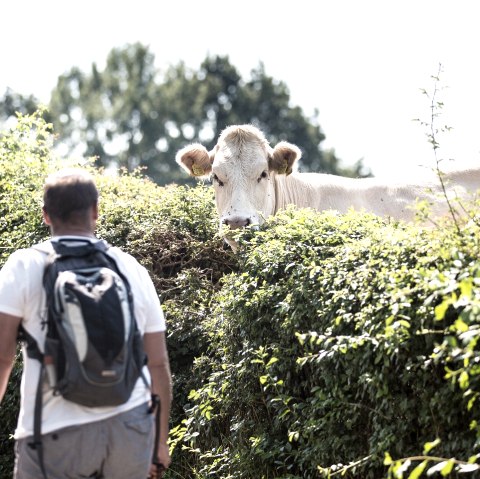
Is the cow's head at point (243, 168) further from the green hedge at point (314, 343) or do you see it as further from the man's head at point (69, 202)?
the man's head at point (69, 202)

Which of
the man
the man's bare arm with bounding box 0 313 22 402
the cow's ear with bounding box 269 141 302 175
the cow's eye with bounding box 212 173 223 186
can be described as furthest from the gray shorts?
the cow's ear with bounding box 269 141 302 175

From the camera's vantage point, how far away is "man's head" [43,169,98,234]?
4711mm

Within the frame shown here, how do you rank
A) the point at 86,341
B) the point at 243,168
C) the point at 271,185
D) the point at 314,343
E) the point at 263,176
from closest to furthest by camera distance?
1. the point at 86,341
2. the point at 314,343
3. the point at 243,168
4. the point at 263,176
5. the point at 271,185

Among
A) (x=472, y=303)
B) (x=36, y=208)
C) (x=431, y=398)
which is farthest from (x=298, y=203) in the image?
(x=472, y=303)

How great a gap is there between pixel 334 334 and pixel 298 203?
5.47 meters

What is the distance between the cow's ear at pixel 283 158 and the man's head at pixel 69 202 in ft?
21.6

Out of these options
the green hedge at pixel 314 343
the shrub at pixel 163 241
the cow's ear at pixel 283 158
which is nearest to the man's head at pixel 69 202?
the green hedge at pixel 314 343

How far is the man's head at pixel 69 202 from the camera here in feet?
15.5

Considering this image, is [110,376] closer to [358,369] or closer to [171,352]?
[358,369]

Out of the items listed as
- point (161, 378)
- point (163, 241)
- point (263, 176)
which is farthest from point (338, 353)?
point (263, 176)

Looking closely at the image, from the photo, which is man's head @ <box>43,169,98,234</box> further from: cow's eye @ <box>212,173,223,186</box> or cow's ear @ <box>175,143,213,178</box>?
cow's ear @ <box>175,143,213,178</box>

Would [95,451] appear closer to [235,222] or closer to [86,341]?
[86,341]

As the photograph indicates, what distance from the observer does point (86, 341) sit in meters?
4.32

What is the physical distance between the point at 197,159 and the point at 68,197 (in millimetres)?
6765
